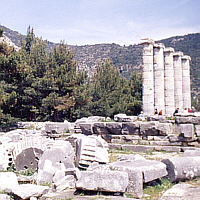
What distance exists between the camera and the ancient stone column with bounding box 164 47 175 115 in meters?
24.2

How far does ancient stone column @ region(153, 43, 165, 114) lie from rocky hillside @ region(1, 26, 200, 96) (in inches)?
1904

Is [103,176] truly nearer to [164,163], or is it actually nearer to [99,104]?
[164,163]

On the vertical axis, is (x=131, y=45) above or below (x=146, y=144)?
above

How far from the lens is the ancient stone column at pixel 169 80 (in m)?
24.2

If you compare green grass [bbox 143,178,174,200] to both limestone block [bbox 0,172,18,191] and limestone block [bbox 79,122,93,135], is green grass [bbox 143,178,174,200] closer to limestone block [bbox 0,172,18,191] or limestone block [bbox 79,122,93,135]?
limestone block [bbox 0,172,18,191]

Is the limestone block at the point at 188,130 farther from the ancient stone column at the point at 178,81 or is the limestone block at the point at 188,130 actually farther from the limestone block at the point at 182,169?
the ancient stone column at the point at 178,81

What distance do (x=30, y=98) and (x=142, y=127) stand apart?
15.9 meters

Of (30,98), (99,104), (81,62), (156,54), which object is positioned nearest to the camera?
(156,54)

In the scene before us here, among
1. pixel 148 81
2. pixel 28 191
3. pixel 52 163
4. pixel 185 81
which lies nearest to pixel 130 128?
pixel 52 163

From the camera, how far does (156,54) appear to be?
73.0 ft

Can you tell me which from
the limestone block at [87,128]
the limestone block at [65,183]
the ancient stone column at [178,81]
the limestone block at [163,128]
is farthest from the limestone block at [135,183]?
the ancient stone column at [178,81]

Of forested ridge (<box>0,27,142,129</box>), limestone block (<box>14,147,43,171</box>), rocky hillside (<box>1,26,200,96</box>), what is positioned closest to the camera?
limestone block (<box>14,147,43,171</box>)

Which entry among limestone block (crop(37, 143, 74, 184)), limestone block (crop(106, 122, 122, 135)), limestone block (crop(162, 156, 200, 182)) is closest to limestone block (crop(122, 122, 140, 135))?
limestone block (crop(106, 122, 122, 135))

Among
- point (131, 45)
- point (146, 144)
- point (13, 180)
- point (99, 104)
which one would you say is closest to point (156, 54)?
point (99, 104)
